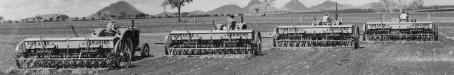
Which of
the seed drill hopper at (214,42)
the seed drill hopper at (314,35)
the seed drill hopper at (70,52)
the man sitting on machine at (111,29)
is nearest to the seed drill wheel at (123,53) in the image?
the seed drill hopper at (70,52)

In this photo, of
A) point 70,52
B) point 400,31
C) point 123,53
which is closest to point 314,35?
point 400,31

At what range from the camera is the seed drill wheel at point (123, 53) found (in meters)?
14.5

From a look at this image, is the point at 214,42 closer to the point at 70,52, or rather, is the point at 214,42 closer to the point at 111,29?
the point at 111,29

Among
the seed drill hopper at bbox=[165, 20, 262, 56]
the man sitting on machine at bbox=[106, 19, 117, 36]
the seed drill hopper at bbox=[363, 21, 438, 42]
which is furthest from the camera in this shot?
the seed drill hopper at bbox=[363, 21, 438, 42]

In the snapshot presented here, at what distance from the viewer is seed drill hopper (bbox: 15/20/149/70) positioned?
14406mm

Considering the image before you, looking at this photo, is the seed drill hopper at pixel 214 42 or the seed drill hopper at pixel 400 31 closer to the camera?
the seed drill hopper at pixel 214 42

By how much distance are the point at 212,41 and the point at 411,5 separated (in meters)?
105

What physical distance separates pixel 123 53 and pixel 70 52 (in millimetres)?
1488

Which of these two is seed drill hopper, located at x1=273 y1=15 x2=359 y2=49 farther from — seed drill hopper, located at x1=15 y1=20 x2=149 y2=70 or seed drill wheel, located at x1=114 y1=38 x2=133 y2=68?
seed drill hopper, located at x1=15 y1=20 x2=149 y2=70

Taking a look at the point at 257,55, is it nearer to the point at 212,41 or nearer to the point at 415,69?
the point at 212,41

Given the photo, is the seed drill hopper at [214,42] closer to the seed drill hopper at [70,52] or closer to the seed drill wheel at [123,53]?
the seed drill wheel at [123,53]

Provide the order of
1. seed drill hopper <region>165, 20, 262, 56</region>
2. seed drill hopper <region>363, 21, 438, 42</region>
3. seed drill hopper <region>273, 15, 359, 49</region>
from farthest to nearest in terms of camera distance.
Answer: seed drill hopper <region>363, 21, 438, 42</region>
seed drill hopper <region>273, 15, 359, 49</region>
seed drill hopper <region>165, 20, 262, 56</region>

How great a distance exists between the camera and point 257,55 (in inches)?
722

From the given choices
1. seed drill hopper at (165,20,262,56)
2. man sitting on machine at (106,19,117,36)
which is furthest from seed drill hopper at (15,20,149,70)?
seed drill hopper at (165,20,262,56)
